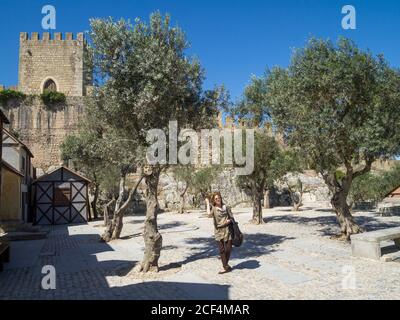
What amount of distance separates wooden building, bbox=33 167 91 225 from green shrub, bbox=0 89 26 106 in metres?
19.1

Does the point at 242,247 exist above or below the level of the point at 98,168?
below

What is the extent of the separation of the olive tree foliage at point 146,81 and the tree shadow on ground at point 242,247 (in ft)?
7.75

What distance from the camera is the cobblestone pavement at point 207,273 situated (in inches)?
278

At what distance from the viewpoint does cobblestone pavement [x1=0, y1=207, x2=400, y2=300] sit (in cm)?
706

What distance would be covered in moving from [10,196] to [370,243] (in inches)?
793

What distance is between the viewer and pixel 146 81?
29.5 ft

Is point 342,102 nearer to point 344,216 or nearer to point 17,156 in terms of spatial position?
point 344,216

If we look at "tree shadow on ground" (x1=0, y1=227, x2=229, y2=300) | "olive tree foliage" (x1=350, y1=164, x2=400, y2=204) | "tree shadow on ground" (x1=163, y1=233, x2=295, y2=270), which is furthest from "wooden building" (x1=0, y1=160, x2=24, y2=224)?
"olive tree foliage" (x1=350, y1=164, x2=400, y2=204)

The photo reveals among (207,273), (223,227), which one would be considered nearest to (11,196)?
(207,273)

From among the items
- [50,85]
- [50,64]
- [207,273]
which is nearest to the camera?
[207,273]

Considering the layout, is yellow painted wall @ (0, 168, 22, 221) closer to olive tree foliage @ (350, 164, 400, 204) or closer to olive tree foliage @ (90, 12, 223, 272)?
olive tree foliage @ (90, 12, 223, 272)

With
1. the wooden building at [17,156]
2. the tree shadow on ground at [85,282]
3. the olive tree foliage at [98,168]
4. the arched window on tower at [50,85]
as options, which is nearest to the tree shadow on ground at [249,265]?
the tree shadow on ground at [85,282]

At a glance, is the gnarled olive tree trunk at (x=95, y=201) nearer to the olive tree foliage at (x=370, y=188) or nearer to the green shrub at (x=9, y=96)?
the green shrub at (x=9, y=96)

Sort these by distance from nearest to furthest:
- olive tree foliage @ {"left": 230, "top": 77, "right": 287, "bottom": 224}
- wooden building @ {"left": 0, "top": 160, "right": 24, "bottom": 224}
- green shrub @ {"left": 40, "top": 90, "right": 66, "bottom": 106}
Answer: olive tree foliage @ {"left": 230, "top": 77, "right": 287, "bottom": 224} < wooden building @ {"left": 0, "top": 160, "right": 24, "bottom": 224} < green shrub @ {"left": 40, "top": 90, "right": 66, "bottom": 106}
